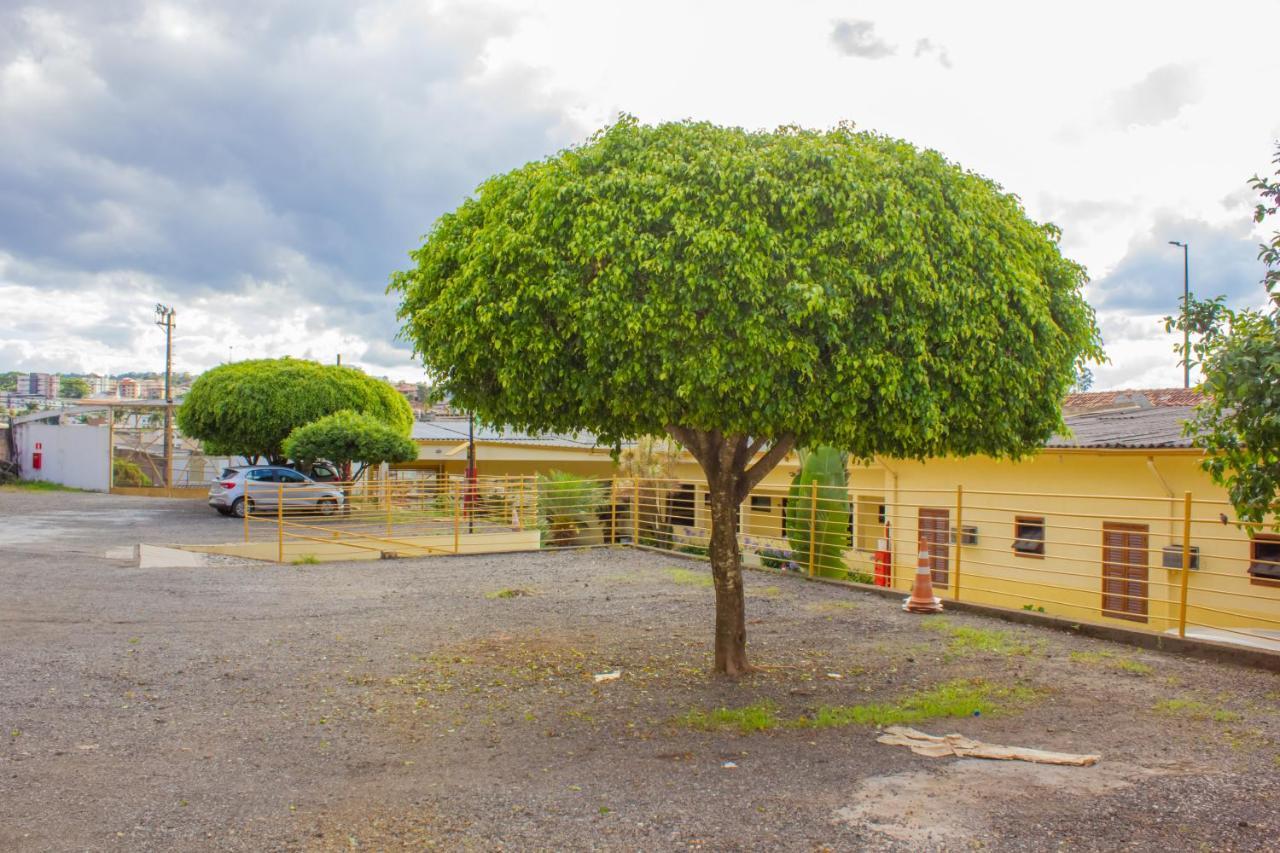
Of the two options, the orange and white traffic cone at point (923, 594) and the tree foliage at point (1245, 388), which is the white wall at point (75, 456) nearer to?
the orange and white traffic cone at point (923, 594)

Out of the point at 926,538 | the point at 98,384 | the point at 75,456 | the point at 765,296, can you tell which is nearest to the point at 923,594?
the point at 926,538

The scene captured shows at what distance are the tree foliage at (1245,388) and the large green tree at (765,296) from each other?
3.08ft

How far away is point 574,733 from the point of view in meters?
6.53

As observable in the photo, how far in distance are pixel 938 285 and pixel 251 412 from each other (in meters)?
30.0

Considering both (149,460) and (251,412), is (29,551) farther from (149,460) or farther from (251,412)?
(149,460)

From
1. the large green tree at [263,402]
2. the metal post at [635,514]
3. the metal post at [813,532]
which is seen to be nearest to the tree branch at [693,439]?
the metal post at [813,532]

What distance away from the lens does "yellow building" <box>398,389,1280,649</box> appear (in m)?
12.0

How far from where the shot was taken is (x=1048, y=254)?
7281mm

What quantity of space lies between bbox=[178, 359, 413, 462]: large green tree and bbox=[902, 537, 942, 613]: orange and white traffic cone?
25.9m

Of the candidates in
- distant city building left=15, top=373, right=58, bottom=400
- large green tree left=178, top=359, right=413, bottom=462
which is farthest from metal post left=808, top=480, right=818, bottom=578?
distant city building left=15, top=373, right=58, bottom=400

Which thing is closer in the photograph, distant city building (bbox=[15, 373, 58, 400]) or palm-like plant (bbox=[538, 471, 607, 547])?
palm-like plant (bbox=[538, 471, 607, 547])

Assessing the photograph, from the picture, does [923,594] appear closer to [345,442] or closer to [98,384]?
[345,442]

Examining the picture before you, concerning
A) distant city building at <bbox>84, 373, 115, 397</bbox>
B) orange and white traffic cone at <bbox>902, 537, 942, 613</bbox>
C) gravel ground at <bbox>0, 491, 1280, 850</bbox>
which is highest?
distant city building at <bbox>84, 373, 115, 397</bbox>

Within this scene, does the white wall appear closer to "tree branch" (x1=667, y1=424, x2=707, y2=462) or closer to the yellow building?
the yellow building
